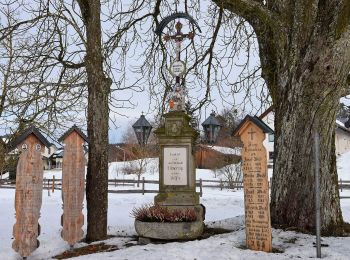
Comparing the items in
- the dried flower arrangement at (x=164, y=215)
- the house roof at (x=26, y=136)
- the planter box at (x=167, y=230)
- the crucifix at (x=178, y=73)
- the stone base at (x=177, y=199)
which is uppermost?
the crucifix at (x=178, y=73)

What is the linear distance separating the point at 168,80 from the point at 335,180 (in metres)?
5.79

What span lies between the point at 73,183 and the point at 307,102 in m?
4.38

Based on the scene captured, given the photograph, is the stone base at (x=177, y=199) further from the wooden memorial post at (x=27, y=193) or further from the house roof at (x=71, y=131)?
the wooden memorial post at (x=27, y=193)

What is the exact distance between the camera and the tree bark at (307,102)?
286 inches

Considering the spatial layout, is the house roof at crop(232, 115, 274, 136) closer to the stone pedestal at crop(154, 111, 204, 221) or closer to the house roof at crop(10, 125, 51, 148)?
the stone pedestal at crop(154, 111, 204, 221)

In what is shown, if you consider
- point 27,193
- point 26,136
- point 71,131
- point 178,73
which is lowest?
point 27,193

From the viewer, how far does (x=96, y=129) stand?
8.12m

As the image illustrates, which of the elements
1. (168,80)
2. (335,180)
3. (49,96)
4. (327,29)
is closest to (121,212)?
(168,80)

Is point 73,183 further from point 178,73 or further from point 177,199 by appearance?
point 178,73

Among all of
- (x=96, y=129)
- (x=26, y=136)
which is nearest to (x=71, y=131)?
(x=96, y=129)

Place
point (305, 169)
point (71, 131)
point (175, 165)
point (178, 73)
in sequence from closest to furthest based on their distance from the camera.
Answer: point (305, 169) < point (71, 131) < point (175, 165) < point (178, 73)

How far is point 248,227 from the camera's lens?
6.44 meters

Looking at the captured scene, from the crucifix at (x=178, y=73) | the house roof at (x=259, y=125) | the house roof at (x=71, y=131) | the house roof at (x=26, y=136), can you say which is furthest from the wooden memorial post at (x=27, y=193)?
the house roof at (x=259, y=125)

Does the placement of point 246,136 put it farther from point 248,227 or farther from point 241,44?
point 241,44
